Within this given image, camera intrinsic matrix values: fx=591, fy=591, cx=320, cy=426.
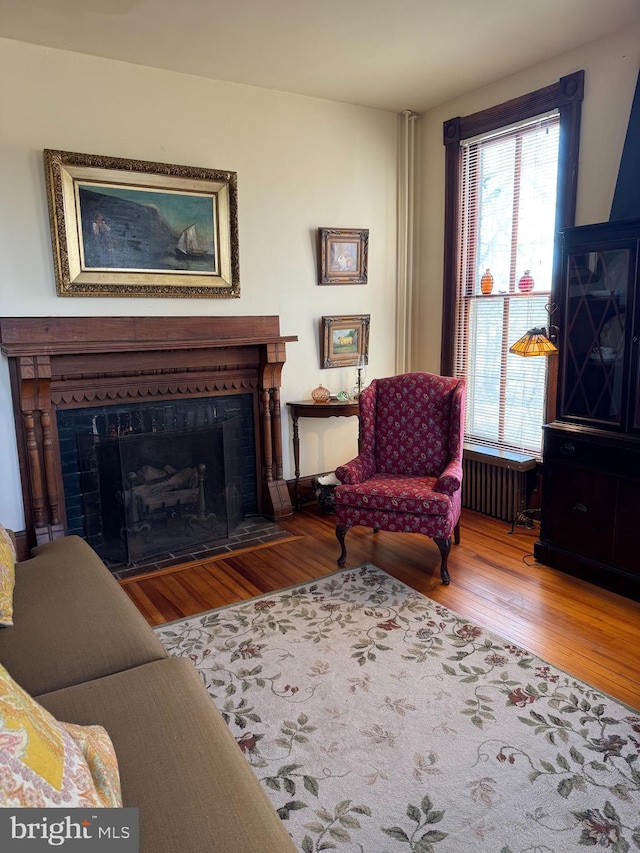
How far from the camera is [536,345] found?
3586 mm

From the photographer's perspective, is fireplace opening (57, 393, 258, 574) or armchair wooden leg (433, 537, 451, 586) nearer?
armchair wooden leg (433, 537, 451, 586)

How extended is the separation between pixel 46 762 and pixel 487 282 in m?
4.09

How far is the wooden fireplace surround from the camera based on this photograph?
3400 mm

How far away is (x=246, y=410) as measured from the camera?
4371 mm

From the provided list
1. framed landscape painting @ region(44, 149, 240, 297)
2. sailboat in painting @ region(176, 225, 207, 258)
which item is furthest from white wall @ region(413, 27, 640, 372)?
sailboat in painting @ region(176, 225, 207, 258)

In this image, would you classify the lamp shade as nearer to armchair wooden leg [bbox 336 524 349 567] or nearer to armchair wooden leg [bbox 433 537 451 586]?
armchair wooden leg [bbox 433 537 451 586]

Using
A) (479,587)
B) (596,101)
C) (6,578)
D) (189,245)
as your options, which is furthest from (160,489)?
(596,101)

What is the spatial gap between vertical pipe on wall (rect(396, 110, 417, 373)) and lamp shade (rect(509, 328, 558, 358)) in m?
1.51

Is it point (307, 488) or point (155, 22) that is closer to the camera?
point (155, 22)

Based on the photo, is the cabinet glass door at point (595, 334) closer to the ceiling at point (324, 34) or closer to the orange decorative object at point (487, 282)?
the orange decorative object at point (487, 282)

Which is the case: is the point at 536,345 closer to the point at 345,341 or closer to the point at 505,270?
the point at 505,270

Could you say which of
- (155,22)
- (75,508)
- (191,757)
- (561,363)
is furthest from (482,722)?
(155,22)

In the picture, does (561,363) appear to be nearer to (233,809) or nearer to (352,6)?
(352,6)

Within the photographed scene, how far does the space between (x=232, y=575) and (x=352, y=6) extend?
3111 mm
